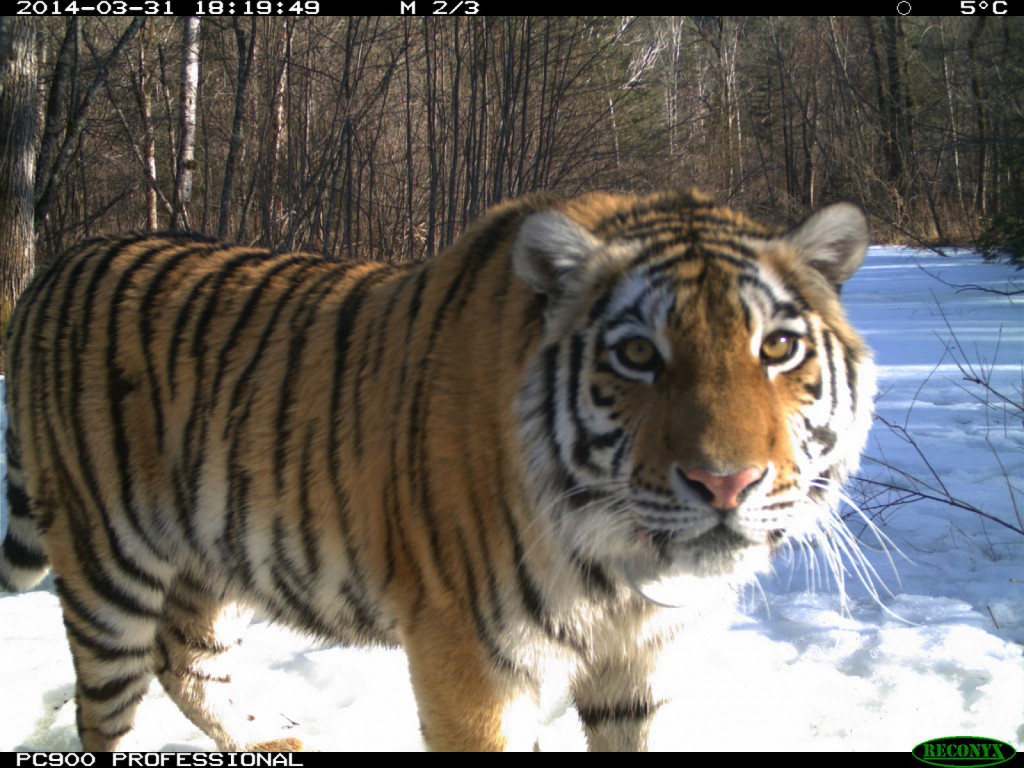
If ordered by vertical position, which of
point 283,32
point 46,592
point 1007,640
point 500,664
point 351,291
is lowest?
point 46,592

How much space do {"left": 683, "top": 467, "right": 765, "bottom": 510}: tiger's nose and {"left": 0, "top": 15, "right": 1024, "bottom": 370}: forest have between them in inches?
75.3

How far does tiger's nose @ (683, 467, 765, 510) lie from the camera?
150 cm

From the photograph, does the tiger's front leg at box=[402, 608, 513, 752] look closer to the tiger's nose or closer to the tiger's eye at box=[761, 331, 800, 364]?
the tiger's nose

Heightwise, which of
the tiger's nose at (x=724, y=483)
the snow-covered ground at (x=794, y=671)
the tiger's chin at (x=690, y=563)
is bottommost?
the snow-covered ground at (x=794, y=671)

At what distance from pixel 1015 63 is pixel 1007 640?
875 centimetres

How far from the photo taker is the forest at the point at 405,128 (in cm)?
688

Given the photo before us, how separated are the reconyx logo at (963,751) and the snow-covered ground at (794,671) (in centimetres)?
4

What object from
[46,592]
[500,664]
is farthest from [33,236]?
[500,664]

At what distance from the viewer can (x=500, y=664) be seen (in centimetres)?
177

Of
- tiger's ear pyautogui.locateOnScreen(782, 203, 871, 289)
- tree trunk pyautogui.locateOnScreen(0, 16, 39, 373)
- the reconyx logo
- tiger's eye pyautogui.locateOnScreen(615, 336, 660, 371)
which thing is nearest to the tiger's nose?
tiger's eye pyautogui.locateOnScreen(615, 336, 660, 371)

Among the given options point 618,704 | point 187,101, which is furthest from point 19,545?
point 187,101

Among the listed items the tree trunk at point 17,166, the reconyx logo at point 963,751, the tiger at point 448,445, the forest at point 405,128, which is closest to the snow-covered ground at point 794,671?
the reconyx logo at point 963,751

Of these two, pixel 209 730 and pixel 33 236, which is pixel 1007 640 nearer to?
pixel 209 730

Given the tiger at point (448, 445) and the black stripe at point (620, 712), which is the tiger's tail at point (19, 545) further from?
A: the black stripe at point (620, 712)
